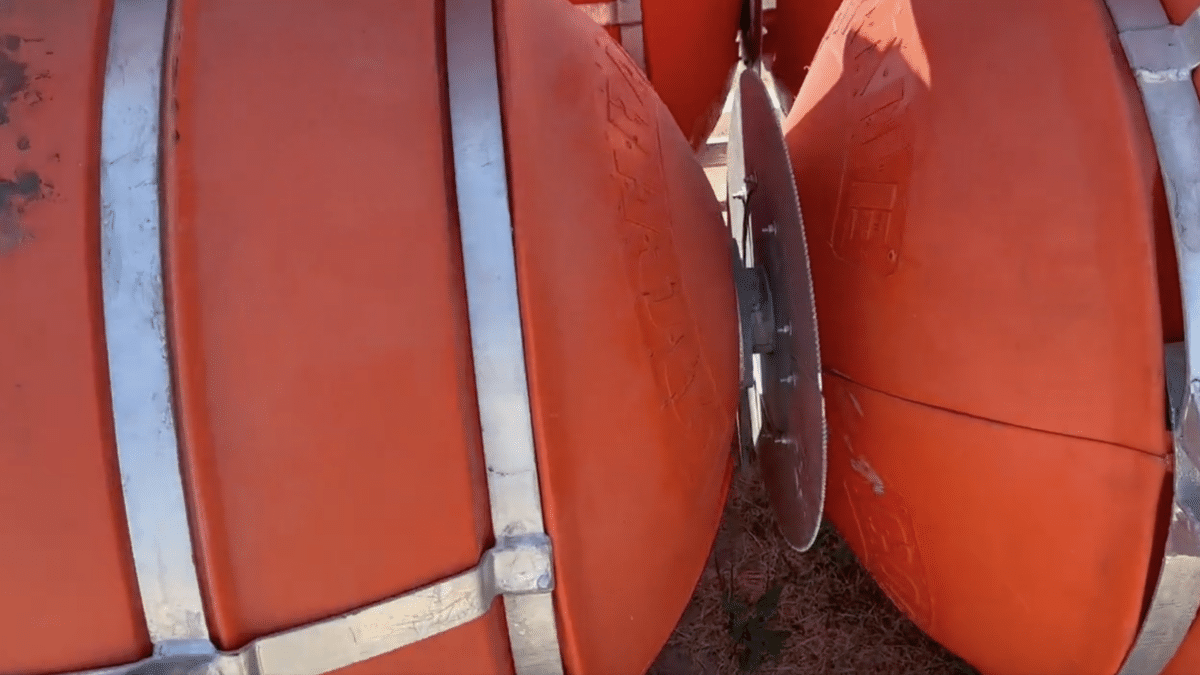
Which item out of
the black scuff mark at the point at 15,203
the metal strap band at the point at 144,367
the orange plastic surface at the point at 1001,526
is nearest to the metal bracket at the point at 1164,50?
the orange plastic surface at the point at 1001,526

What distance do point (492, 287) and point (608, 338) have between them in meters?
0.17

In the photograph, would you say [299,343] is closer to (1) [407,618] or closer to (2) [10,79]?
(1) [407,618]

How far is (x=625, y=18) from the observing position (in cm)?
216

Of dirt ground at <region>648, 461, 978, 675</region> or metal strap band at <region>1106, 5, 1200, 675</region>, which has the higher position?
metal strap band at <region>1106, 5, 1200, 675</region>

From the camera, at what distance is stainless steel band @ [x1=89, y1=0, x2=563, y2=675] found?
2.93 feet

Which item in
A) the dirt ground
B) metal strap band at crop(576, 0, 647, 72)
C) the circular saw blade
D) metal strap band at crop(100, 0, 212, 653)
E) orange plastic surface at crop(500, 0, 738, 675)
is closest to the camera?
metal strap band at crop(100, 0, 212, 653)

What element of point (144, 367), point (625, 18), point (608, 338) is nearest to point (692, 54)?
point (625, 18)

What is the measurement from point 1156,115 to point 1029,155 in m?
0.14

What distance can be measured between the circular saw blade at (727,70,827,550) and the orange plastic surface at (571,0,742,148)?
1.97ft

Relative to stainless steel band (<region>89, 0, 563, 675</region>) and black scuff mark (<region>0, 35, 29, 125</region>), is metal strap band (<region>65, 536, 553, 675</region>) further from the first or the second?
black scuff mark (<region>0, 35, 29, 125</region>)

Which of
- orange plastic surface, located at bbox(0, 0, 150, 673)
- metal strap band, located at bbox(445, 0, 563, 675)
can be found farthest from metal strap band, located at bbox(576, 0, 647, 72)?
orange plastic surface, located at bbox(0, 0, 150, 673)

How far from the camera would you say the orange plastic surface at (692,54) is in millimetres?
2230

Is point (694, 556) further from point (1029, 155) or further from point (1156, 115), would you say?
point (1156, 115)

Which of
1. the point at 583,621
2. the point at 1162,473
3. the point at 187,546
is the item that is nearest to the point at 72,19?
the point at 187,546
